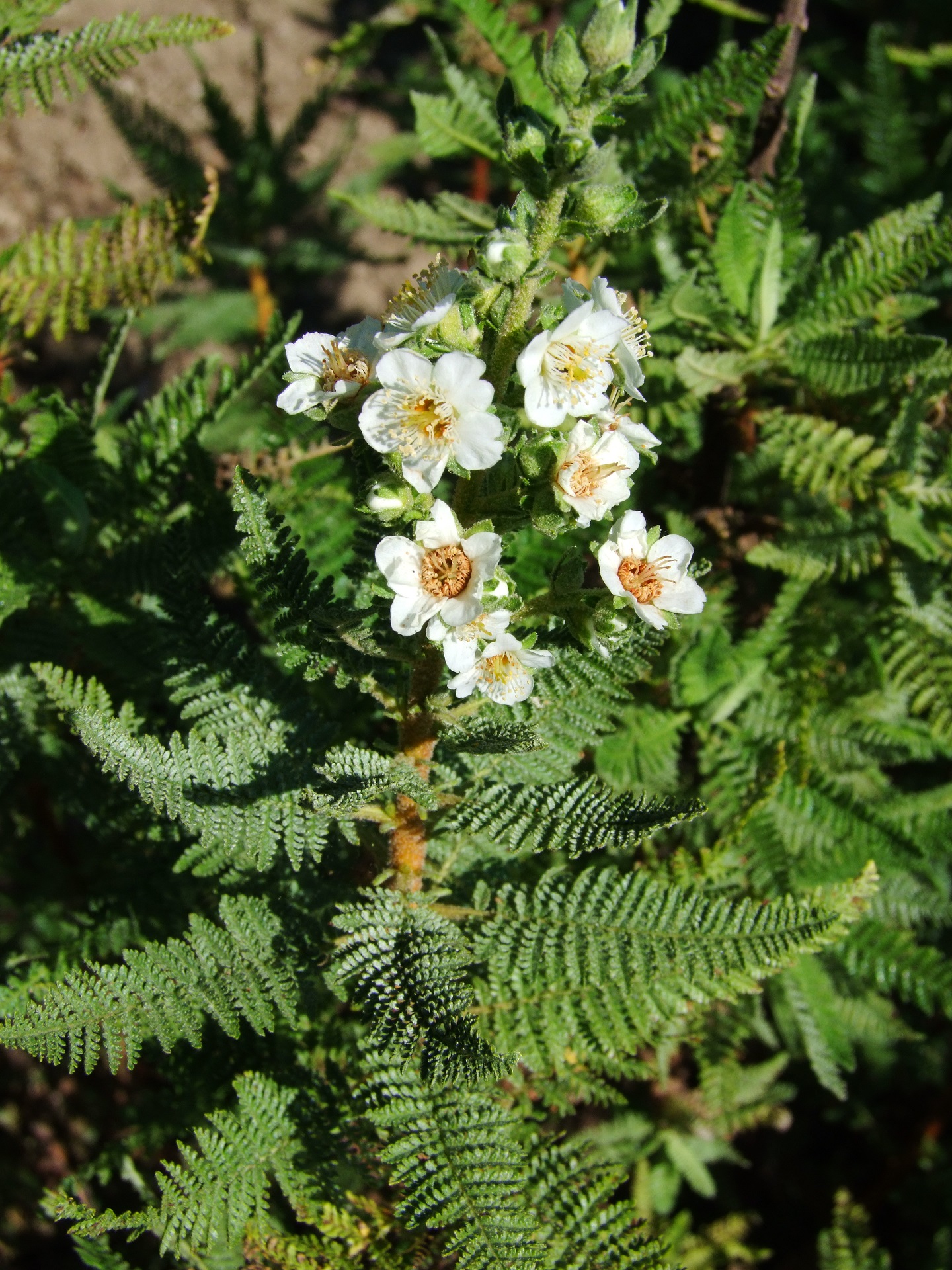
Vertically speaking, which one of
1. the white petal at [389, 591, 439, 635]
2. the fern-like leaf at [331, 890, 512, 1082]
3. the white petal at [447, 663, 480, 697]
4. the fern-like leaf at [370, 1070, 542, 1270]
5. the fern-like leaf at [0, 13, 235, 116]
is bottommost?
the fern-like leaf at [370, 1070, 542, 1270]

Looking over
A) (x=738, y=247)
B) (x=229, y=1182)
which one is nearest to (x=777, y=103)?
(x=738, y=247)

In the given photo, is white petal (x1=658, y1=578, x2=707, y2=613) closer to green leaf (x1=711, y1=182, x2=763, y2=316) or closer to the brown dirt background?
green leaf (x1=711, y1=182, x2=763, y2=316)

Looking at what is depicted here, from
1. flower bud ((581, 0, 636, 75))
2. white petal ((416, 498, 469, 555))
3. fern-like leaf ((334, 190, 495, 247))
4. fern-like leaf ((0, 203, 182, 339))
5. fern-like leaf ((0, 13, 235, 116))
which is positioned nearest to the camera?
flower bud ((581, 0, 636, 75))

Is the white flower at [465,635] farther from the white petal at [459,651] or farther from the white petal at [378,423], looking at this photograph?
the white petal at [378,423]

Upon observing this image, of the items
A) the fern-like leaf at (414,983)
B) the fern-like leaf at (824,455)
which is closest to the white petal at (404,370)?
the fern-like leaf at (414,983)

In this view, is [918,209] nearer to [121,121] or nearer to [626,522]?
[626,522]

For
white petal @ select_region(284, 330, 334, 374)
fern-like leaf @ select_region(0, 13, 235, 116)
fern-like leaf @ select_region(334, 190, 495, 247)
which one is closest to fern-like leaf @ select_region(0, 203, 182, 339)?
fern-like leaf @ select_region(0, 13, 235, 116)

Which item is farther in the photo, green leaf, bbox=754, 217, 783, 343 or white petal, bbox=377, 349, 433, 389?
green leaf, bbox=754, 217, 783, 343
